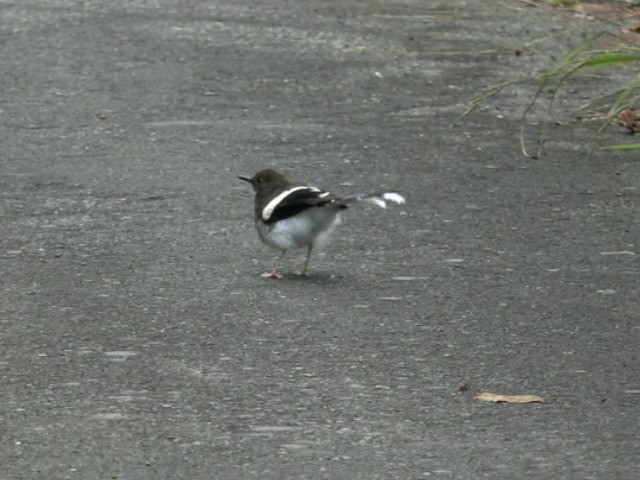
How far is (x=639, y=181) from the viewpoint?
8.97 meters

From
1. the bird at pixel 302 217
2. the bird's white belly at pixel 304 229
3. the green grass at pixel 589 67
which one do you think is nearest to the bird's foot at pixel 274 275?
the bird at pixel 302 217

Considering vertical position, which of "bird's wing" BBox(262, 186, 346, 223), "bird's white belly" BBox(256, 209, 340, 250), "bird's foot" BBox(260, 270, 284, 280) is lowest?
"bird's foot" BBox(260, 270, 284, 280)

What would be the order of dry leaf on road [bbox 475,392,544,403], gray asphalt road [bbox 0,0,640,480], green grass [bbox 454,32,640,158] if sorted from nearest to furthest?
gray asphalt road [bbox 0,0,640,480] < dry leaf on road [bbox 475,392,544,403] < green grass [bbox 454,32,640,158]

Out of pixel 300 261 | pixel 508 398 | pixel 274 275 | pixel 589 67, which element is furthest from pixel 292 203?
pixel 589 67

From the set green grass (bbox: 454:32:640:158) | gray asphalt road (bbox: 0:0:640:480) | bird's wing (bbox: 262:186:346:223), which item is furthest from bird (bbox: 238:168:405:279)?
green grass (bbox: 454:32:640:158)

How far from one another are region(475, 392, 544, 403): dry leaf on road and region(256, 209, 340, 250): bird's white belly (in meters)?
1.67

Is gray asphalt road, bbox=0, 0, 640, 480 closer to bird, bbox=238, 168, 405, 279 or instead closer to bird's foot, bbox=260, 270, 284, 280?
bird's foot, bbox=260, 270, 284, 280

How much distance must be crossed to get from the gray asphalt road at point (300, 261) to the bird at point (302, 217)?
168mm

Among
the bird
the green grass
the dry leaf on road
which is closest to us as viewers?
the dry leaf on road

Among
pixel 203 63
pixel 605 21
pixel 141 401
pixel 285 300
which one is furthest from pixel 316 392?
pixel 605 21

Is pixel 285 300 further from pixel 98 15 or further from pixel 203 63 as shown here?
pixel 98 15

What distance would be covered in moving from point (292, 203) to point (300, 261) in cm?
60

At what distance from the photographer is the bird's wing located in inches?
284

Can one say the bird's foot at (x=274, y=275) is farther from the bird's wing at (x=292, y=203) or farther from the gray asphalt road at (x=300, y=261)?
the bird's wing at (x=292, y=203)
